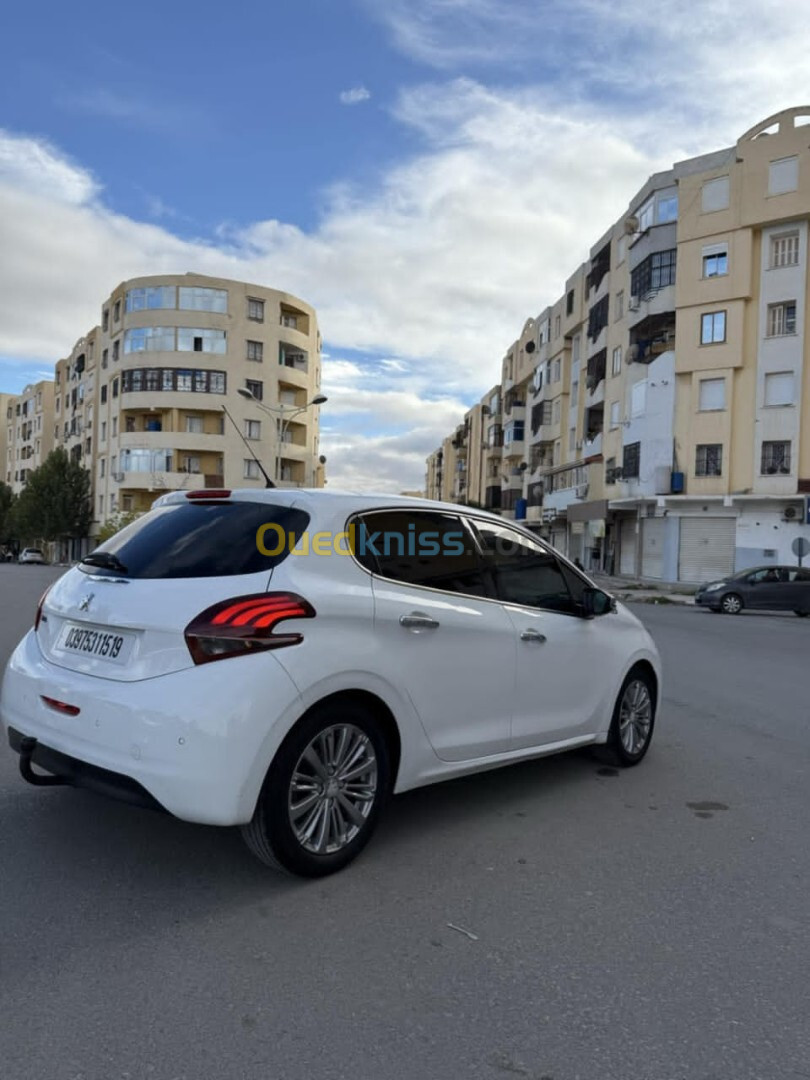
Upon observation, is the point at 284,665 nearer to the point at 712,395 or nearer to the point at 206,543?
the point at 206,543

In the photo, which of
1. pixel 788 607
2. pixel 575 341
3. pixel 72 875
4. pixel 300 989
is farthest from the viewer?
pixel 575 341

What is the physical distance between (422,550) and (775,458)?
32.7 m

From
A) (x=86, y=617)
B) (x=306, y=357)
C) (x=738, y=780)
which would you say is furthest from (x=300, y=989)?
(x=306, y=357)

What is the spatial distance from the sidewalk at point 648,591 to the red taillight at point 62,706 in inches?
903

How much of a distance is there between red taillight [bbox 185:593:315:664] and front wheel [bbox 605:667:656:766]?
288cm

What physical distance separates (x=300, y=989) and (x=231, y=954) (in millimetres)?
346

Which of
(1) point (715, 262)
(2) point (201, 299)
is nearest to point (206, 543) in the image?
(1) point (715, 262)

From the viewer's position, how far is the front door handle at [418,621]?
3.83 m

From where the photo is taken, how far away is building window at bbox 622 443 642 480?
37.2m

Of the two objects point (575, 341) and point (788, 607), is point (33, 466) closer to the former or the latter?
point (575, 341)

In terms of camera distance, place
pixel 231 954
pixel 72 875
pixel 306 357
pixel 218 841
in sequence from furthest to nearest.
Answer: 1. pixel 306 357
2. pixel 218 841
3. pixel 72 875
4. pixel 231 954

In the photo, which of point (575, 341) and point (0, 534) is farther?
point (0, 534)

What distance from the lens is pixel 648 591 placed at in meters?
31.3

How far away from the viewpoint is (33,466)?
295 ft
